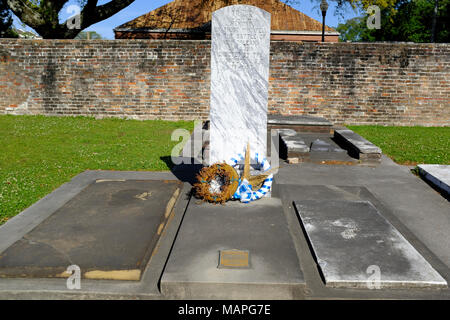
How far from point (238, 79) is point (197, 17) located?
1985 cm

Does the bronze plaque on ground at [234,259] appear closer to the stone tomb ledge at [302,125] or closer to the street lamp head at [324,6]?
the stone tomb ledge at [302,125]

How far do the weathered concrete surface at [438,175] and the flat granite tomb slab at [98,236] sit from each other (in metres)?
3.78

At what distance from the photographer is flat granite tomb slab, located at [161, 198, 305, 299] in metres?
2.85

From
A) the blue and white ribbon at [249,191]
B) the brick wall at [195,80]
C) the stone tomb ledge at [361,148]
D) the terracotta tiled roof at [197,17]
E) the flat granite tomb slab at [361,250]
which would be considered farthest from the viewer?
the terracotta tiled roof at [197,17]

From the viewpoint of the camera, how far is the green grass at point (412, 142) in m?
7.38

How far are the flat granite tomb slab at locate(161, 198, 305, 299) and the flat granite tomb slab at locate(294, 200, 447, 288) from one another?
302 millimetres

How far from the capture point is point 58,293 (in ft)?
9.37

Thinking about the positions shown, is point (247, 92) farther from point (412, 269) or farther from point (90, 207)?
point (412, 269)

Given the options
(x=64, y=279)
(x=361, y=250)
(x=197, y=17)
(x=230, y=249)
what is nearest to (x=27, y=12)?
(x=197, y=17)

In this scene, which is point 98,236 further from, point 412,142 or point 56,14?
point 56,14

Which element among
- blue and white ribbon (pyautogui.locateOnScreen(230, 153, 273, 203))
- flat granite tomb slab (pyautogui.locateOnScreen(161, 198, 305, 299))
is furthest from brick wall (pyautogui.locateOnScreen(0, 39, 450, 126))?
flat granite tomb slab (pyautogui.locateOnScreen(161, 198, 305, 299))

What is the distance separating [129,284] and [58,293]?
0.53 m
